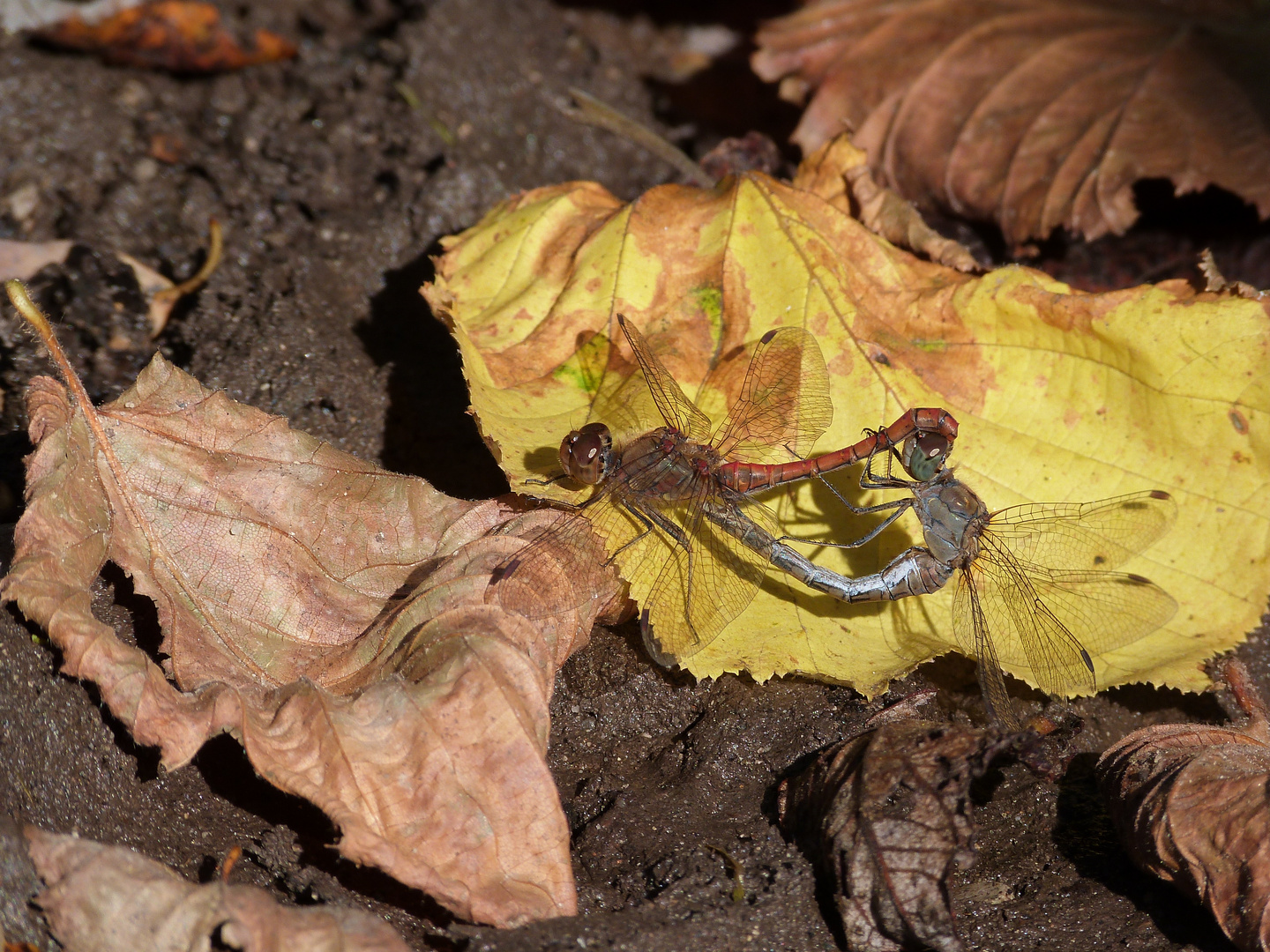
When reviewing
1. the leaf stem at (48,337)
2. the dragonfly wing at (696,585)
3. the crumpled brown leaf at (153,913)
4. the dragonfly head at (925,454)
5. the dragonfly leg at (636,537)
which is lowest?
the crumpled brown leaf at (153,913)

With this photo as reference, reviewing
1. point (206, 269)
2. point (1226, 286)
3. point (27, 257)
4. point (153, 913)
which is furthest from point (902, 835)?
point (27, 257)

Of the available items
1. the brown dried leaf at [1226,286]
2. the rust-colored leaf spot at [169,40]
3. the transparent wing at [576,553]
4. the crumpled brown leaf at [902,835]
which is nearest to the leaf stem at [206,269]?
the rust-colored leaf spot at [169,40]

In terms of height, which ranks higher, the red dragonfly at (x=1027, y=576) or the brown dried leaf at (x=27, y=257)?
the red dragonfly at (x=1027, y=576)

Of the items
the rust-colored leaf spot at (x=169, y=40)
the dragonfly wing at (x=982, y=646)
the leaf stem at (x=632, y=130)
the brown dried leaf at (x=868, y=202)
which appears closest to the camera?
the dragonfly wing at (x=982, y=646)

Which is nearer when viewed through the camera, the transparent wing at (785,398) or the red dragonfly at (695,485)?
the red dragonfly at (695,485)

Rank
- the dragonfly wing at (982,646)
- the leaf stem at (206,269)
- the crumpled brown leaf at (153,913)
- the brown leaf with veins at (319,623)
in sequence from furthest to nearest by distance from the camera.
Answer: the leaf stem at (206,269) → the dragonfly wing at (982,646) → the brown leaf with veins at (319,623) → the crumpled brown leaf at (153,913)

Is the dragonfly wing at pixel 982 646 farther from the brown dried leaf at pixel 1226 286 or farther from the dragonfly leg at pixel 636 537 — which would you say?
the brown dried leaf at pixel 1226 286

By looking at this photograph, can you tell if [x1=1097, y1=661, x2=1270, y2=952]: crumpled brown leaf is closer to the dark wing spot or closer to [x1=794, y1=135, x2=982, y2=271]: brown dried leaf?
[x1=794, y1=135, x2=982, y2=271]: brown dried leaf
